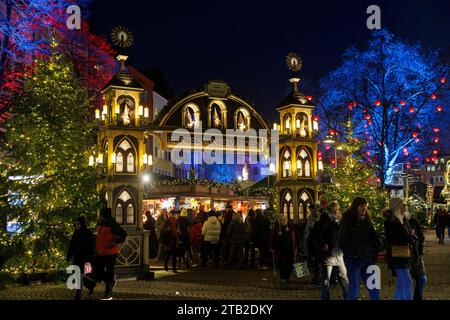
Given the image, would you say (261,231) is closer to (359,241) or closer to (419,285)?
(419,285)

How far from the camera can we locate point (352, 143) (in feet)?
69.5

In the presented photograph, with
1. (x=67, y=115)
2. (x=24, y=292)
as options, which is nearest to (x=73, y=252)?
(x=24, y=292)

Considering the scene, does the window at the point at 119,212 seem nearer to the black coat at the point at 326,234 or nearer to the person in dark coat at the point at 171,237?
the person in dark coat at the point at 171,237

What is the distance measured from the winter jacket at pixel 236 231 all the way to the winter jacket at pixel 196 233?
133 cm

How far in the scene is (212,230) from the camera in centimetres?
1855

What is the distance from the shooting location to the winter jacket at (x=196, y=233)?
62.4 ft

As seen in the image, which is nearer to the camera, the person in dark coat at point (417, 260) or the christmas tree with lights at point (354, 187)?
the person in dark coat at point (417, 260)

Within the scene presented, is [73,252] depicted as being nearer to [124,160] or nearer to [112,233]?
[112,233]

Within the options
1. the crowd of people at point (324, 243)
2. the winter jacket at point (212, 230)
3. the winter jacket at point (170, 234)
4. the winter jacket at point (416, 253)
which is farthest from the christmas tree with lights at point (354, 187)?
the winter jacket at point (416, 253)

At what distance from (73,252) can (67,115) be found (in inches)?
195

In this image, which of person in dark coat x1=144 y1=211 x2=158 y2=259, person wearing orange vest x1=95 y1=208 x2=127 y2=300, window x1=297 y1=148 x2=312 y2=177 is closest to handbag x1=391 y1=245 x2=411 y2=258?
person wearing orange vest x1=95 y1=208 x2=127 y2=300

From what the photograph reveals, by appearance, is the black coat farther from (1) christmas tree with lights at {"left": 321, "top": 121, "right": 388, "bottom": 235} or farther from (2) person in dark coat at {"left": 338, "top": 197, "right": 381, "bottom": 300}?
(1) christmas tree with lights at {"left": 321, "top": 121, "right": 388, "bottom": 235}

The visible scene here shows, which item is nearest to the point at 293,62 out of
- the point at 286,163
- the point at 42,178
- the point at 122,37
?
the point at 286,163

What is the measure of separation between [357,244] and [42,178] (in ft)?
29.5
